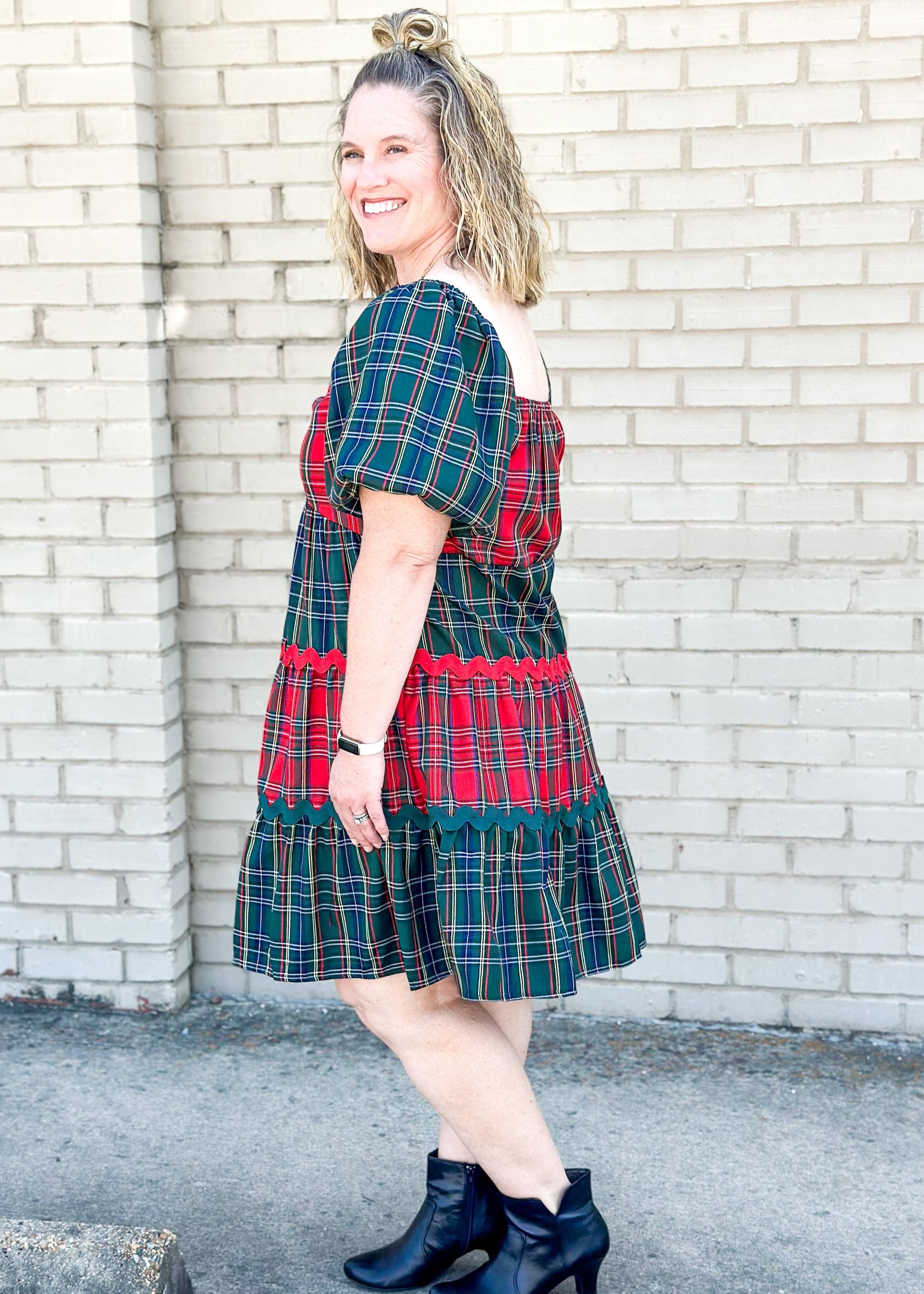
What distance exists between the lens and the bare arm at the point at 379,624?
2021 millimetres

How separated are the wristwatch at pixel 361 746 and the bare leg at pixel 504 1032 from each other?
528 mm

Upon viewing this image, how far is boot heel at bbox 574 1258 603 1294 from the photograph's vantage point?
2301mm

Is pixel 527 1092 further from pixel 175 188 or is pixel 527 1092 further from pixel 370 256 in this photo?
pixel 175 188

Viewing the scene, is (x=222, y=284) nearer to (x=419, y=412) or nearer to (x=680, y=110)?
(x=680, y=110)

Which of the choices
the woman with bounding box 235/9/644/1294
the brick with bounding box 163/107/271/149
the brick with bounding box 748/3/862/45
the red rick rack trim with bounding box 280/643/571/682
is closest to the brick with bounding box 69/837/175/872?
the woman with bounding box 235/9/644/1294

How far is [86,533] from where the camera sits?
11.3 ft

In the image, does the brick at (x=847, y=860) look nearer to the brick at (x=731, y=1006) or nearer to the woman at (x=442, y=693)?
the brick at (x=731, y=1006)

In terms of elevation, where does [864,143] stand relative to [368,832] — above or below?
above

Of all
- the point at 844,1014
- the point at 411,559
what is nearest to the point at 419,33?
the point at 411,559

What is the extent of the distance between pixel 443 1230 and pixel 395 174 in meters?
1.74

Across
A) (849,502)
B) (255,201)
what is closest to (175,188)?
(255,201)

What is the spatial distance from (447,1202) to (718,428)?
74.0 inches

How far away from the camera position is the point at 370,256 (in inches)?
94.4

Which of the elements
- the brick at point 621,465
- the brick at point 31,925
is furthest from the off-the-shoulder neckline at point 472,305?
the brick at point 31,925
